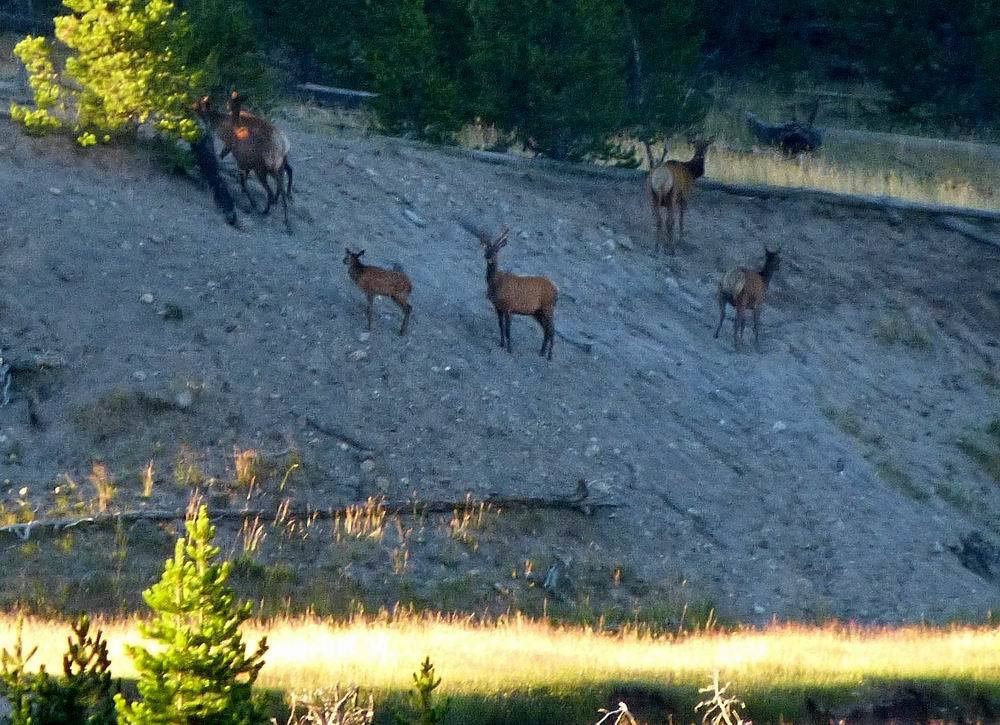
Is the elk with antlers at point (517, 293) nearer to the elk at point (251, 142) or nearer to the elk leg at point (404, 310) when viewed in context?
the elk leg at point (404, 310)

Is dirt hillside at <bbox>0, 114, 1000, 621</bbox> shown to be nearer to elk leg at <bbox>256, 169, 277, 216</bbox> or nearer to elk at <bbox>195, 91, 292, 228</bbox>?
elk leg at <bbox>256, 169, 277, 216</bbox>

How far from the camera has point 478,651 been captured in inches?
434

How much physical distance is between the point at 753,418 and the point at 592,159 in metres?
8.13

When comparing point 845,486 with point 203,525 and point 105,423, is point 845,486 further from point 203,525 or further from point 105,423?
point 203,525

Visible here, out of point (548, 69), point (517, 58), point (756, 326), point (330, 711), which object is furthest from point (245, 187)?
point (330, 711)

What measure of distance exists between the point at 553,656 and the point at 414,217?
1181cm

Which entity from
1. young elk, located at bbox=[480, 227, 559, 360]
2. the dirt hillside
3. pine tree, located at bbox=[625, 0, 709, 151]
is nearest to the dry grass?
the dirt hillside

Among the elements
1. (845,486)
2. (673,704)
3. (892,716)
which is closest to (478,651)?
Result: (673,704)

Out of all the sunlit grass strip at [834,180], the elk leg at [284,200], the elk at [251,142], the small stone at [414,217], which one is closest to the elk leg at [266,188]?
the elk at [251,142]

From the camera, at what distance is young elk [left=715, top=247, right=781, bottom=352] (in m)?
21.4

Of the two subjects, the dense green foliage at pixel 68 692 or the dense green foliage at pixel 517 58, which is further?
the dense green foliage at pixel 517 58

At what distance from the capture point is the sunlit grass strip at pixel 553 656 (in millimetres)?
10070

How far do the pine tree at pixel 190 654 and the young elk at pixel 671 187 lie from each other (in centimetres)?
1758

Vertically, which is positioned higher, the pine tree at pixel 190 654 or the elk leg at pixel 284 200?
the pine tree at pixel 190 654
